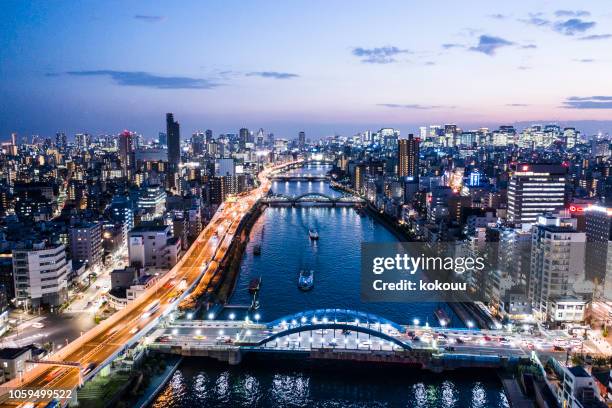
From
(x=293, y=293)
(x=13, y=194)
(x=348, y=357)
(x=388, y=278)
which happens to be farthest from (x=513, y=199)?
(x=13, y=194)

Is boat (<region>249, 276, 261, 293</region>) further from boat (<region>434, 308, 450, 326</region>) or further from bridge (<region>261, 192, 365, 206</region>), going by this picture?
bridge (<region>261, 192, 365, 206</region>)

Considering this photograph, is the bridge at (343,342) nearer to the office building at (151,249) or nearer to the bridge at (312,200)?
the office building at (151,249)

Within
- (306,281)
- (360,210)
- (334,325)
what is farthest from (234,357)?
(360,210)

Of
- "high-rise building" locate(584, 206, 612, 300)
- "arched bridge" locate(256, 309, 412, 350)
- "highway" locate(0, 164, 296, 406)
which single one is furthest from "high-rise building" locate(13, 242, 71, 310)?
"high-rise building" locate(584, 206, 612, 300)

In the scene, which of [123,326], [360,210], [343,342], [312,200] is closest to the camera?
[343,342]

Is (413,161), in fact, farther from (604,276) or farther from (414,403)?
(414,403)

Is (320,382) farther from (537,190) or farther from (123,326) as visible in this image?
(537,190)
